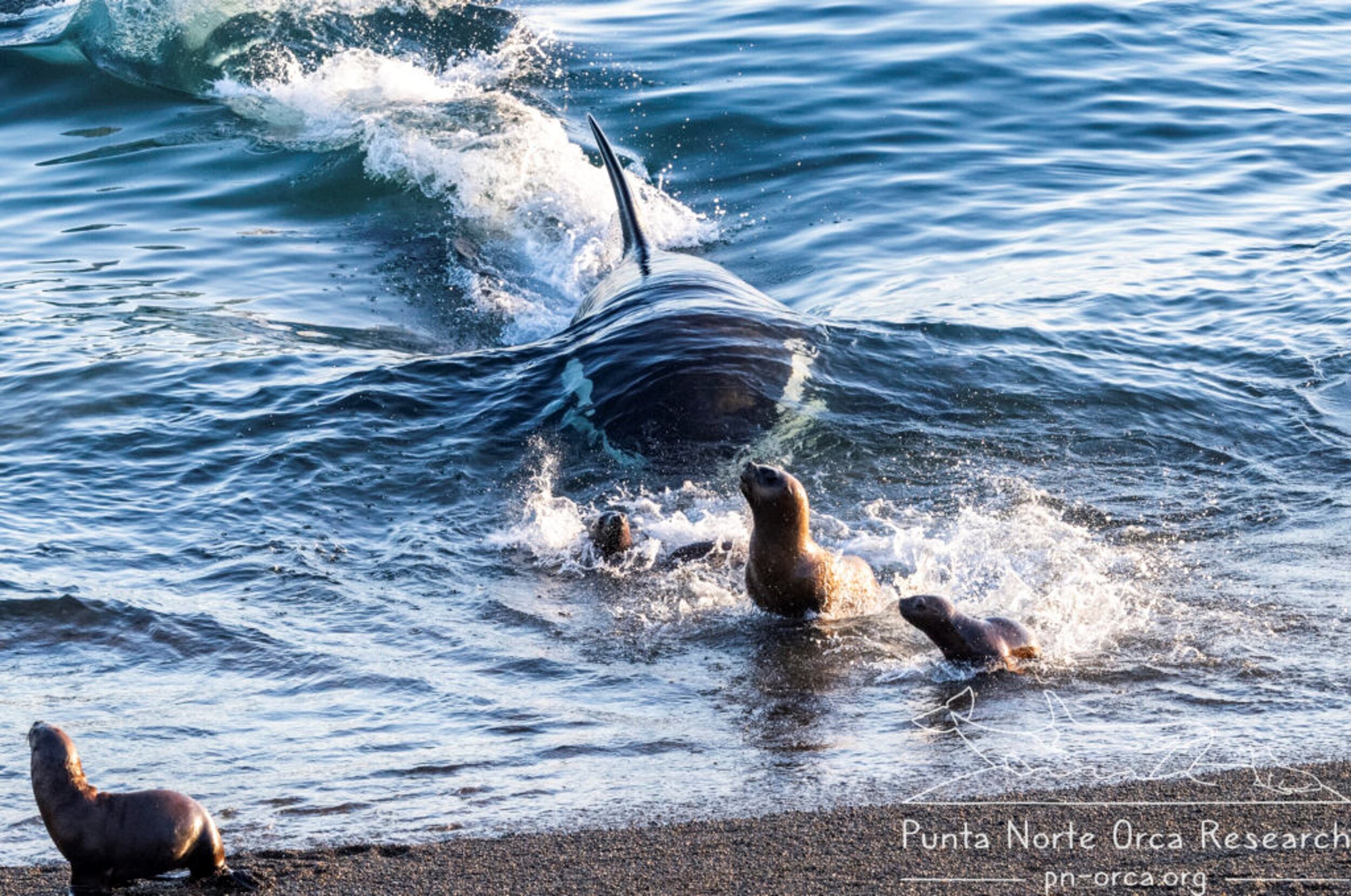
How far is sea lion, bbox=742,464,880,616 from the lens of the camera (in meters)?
5.28

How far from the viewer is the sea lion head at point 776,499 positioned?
5.27 meters

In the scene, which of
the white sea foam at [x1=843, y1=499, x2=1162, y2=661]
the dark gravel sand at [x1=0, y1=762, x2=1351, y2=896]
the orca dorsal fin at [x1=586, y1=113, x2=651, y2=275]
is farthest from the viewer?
the orca dorsal fin at [x1=586, y1=113, x2=651, y2=275]

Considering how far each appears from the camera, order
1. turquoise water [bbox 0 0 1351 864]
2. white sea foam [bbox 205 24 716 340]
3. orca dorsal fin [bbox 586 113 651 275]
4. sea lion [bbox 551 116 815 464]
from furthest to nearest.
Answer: white sea foam [bbox 205 24 716 340]
orca dorsal fin [bbox 586 113 651 275]
sea lion [bbox 551 116 815 464]
turquoise water [bbox 0 0 1351 864]

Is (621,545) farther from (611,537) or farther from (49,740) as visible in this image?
(49,740)

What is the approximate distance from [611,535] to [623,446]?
1.23 meters

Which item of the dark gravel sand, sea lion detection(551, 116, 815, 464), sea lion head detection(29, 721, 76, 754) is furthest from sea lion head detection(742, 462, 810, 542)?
sea lion head detection(29, 721, 76, 754)

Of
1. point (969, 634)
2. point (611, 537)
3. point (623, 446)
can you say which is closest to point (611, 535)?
point (611, 537)

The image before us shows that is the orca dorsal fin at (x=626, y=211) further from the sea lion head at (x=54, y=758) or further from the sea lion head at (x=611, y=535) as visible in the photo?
the sea lion head at (x=54, y=758)

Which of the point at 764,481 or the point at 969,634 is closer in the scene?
the point at 969,634

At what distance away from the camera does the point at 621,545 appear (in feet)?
20.1

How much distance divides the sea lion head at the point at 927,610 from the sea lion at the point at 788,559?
0.52m

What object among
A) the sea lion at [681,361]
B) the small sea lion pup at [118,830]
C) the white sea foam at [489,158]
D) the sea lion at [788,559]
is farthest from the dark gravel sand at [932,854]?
the white sea foam at [489,158]

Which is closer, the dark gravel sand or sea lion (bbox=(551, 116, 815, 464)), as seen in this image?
the dark gravel sand

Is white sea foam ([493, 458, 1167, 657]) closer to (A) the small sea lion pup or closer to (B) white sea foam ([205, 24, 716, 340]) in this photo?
(A) the small sea lion pup
